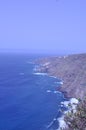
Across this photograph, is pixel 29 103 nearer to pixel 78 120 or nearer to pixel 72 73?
pixel 72 73

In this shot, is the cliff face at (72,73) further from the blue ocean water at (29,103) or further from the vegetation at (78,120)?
the vegetation at (78,120)

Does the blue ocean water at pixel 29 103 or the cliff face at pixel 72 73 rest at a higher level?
the cliff face at pixel 72 73

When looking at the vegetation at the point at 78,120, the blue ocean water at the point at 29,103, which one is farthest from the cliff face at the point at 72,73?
the vegetation at the point at 78,120

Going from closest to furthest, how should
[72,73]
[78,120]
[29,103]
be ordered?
1. [78,120]
2. [29,103]
3. [72,73]

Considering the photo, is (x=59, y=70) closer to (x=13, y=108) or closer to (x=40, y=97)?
(x=40, y=97)

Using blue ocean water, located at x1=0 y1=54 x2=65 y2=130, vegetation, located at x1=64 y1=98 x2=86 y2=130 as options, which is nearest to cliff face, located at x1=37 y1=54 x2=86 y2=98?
blue ocean water, located at x1=0 y1=54 x2=65 y2=130

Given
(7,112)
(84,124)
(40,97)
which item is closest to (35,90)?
(40,97)

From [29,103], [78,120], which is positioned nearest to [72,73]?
[29,103]
